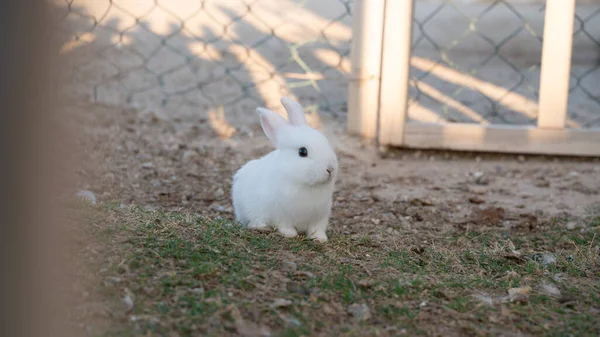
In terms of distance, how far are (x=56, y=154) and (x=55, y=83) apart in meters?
0.13

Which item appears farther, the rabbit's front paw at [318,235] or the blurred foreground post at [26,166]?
the rabbit's front paw at [318,235]

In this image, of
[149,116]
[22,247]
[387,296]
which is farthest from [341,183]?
[22,247]

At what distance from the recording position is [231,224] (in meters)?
2.71

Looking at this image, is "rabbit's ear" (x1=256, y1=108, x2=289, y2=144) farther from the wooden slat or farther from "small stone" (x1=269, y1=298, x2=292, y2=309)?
the wooden slat

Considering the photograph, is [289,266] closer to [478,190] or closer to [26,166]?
[26,166]

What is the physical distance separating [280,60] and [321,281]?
3.02 metres

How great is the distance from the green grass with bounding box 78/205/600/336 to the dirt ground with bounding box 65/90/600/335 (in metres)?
0.13

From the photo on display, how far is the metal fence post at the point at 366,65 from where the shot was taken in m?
4.02

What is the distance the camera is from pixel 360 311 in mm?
1989

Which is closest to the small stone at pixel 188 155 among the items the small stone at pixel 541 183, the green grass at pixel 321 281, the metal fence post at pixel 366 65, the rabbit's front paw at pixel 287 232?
the metal fence post at pixel 366 65

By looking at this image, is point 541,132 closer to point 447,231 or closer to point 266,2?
point 447,231

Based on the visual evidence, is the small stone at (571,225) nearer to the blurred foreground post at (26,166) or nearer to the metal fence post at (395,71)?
the metal fence post at (395,71)

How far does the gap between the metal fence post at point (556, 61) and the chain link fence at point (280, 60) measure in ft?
2.33

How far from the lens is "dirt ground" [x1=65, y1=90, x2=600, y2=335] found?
321cm
